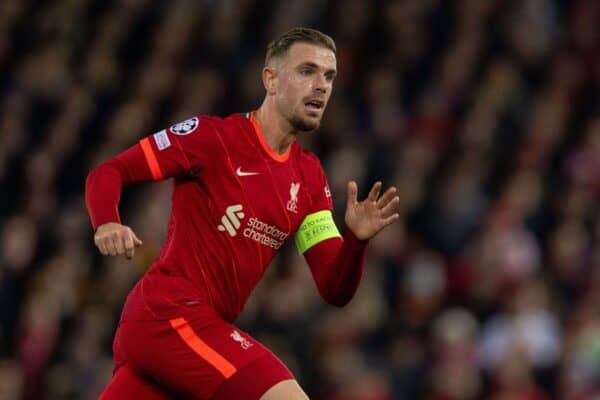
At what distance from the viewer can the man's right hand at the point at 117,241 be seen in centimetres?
619

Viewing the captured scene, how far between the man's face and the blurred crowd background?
16.4 feet

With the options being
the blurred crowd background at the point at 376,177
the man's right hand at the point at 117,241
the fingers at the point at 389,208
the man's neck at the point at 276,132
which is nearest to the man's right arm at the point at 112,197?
the man's right hand at the point at 117,241

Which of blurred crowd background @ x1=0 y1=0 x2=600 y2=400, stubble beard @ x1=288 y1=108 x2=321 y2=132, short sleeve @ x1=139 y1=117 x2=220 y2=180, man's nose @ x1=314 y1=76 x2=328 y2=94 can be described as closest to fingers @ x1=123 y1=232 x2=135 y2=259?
short sleeve @ x1=139 y1=117 x2=220 y2=180

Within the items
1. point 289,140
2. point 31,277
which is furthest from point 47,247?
point 289,140

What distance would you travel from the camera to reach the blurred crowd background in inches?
477

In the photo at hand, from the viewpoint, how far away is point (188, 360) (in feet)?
21.5

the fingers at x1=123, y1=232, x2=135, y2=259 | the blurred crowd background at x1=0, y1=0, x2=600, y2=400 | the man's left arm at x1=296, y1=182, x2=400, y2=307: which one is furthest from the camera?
the blurred crowd background at x1=0, y1=0, x2=600, y2=400

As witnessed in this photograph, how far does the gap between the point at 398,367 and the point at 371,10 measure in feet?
16.0

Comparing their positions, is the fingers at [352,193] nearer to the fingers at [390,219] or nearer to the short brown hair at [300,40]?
the fingers at [390,219]

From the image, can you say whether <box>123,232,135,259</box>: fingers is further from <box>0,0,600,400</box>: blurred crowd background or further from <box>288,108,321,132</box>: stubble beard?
<box>0,0,600,400</box>: blurred crowd background

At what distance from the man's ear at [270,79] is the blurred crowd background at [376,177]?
4.96 meters

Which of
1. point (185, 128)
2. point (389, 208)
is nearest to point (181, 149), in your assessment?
point (185, 128)

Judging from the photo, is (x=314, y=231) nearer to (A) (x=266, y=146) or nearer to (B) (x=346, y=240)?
(B) (x=346, y=240)

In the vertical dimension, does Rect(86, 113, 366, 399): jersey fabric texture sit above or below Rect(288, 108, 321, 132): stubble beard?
below
